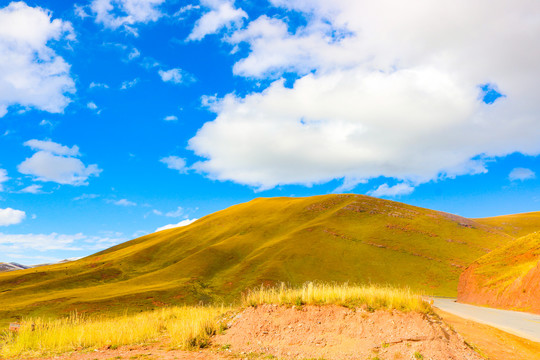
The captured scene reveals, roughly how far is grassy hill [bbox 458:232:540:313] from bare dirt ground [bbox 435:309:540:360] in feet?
52.6

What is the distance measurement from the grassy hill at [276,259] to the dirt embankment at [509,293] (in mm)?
19474

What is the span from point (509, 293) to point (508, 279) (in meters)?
3.66

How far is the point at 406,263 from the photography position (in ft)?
259

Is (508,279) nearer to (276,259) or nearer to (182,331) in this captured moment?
(182,331)

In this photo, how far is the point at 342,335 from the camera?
12852 millimetres

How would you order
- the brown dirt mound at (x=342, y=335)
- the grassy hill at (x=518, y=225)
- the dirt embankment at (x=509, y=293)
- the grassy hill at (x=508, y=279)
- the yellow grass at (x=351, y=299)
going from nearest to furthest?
the brown dirt mound at (x=342, y=335) → the yellow grass at (x=351, y=299) → the dirt embankment at (x=509, y=293) → the grassy hill at (x=508, y=279) → the grassy hill at (x=518, y=225)

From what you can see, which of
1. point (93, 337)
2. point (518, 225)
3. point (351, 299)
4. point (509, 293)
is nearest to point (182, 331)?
point (93, 337)

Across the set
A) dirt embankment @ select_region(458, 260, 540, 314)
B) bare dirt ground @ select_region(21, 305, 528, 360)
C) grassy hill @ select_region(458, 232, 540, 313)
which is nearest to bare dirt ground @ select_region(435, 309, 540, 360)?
bare dirt ground @ select_region(21, 305, 528, 360)

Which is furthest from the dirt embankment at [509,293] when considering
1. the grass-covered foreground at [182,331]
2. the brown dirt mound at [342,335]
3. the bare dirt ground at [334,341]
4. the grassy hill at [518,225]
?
the grassy hill at [518,225]

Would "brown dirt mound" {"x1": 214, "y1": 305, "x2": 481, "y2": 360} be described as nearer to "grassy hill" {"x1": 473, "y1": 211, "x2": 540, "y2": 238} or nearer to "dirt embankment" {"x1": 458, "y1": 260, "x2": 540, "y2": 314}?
"dirt embankment" {"x1": 458, "y1": 260, "x2": 540, "y2": 314}

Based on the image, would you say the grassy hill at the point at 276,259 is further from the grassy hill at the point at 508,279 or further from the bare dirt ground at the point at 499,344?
the bare dirt ground at the point at 499,344

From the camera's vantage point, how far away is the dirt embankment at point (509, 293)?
29.4 metres

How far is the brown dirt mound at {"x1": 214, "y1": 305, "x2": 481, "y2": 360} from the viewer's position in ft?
38.6

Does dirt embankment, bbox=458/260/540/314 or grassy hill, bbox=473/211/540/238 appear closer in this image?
dirt embankment, bbox=458/260/540/314
